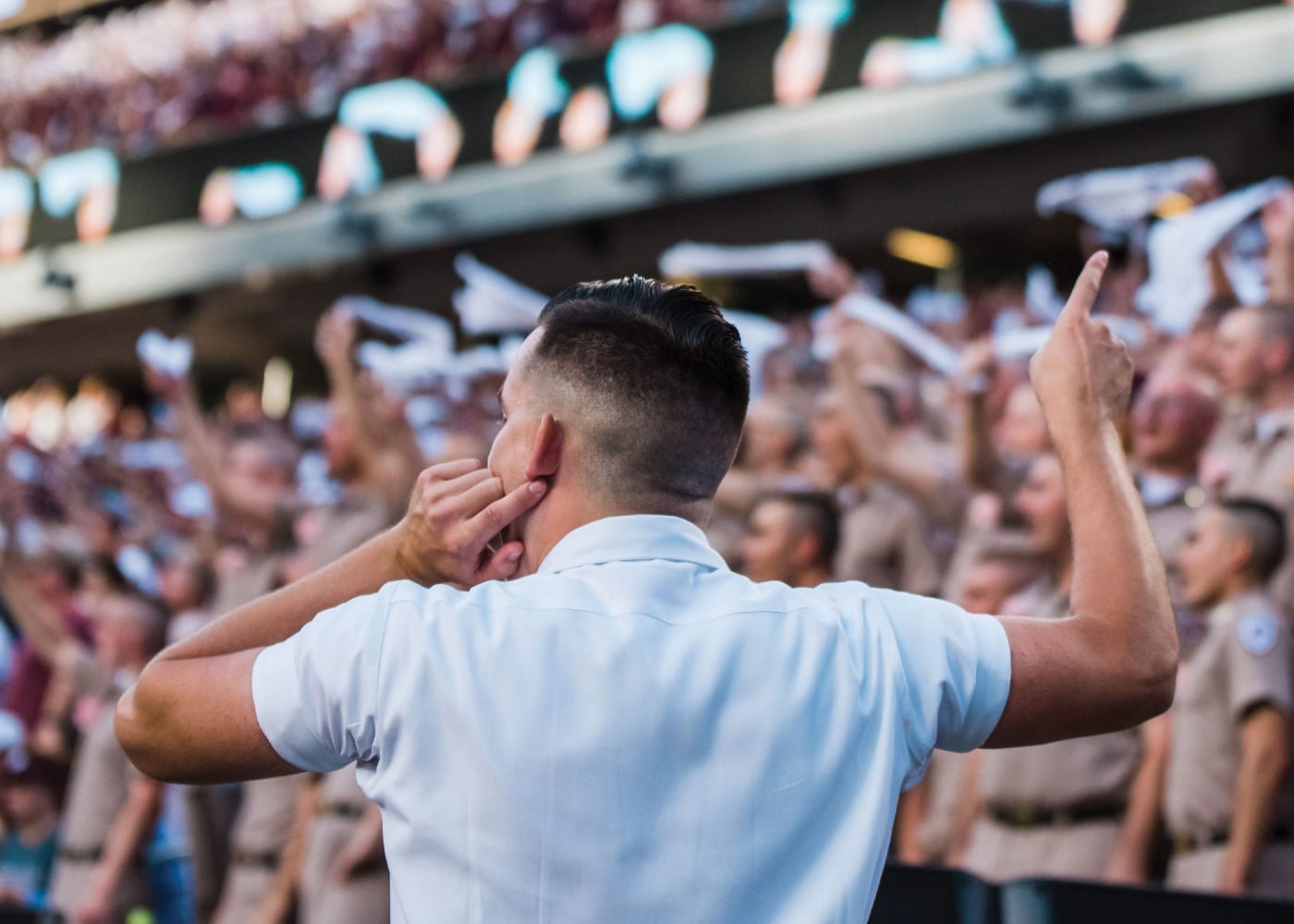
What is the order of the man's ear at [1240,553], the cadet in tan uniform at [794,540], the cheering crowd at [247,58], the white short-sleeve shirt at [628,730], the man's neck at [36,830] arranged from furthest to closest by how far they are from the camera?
1. the cheering crowd at [247,58]
2. the man's neck at [36,830]
3. the cadet in tan uniform at [794,540]
4. the man's ear at [1240,553]
5. the white short-sleeve shirt at [628,730]

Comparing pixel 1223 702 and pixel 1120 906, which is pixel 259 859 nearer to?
pixel 1223 702

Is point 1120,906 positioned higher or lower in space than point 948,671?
lower

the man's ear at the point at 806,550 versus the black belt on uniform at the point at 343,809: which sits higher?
the man's ear at the point at 806,550

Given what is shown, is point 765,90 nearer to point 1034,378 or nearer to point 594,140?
point 594,140

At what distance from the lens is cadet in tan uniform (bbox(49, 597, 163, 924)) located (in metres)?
4.19

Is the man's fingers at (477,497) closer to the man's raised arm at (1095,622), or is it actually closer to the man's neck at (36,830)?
the man's raised arm at (1095,622)

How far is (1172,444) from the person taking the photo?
331 centimetres

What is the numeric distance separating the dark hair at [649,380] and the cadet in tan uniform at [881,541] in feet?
8.63

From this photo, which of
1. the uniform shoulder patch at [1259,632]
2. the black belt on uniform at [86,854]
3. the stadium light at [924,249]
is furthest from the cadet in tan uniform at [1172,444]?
the stadium light at [924,249]

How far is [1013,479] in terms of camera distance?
3.82 meters

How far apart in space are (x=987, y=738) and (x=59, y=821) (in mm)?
4046

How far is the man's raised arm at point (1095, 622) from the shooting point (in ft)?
3.61

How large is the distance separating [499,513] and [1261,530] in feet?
7.34

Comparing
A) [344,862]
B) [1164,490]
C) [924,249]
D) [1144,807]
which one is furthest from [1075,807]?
[924,249]
